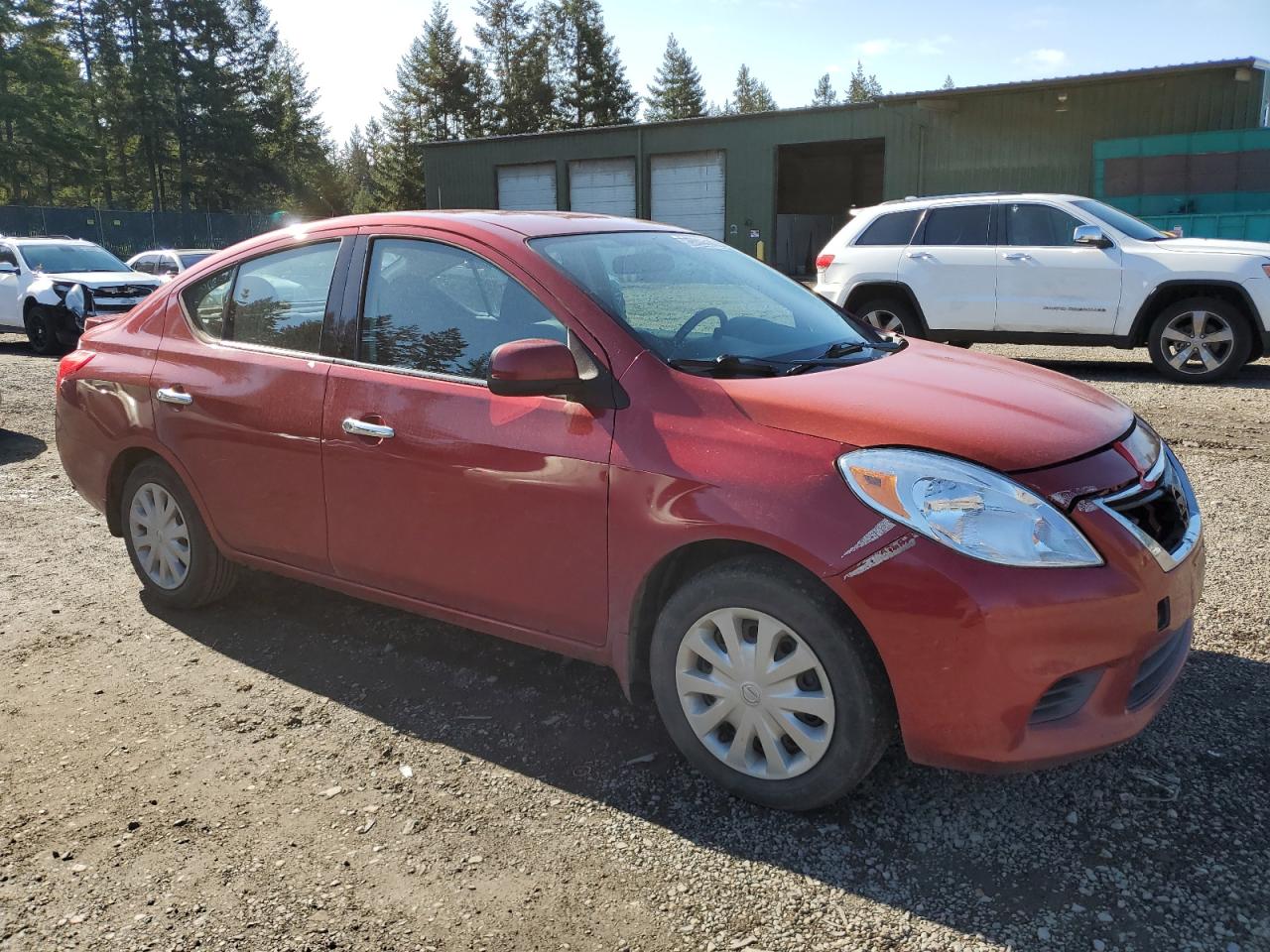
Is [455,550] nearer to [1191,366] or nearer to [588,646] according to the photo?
[588,646]

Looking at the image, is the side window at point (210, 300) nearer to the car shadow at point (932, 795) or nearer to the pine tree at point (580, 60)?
the car shadow at point (932, 795)

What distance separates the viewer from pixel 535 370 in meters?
2.97

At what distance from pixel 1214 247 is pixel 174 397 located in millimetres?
9560

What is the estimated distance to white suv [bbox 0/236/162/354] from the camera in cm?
1495

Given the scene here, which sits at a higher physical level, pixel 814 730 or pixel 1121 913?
pixel 814 730

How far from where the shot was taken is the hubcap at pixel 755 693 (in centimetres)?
271

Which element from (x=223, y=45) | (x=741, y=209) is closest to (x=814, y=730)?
(x=741, y=209)

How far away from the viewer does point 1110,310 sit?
10.4 m

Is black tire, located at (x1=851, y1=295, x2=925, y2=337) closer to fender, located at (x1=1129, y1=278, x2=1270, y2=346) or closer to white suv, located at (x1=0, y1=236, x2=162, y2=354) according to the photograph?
fender, located at (x1=1129, y1=278, x2=1270, y2=346)

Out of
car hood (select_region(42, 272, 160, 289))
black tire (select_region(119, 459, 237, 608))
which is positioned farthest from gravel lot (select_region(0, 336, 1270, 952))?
car hood (select_region(42, 272, 160, 289))

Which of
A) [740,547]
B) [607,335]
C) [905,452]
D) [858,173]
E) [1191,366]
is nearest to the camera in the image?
[905,452]

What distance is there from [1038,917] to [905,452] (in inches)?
44.9

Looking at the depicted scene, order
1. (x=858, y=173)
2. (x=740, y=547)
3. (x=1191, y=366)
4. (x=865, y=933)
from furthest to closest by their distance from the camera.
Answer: (x=858, y=173) → (x=1191, y=366) → (x=740, y=547) → (x=865, y=933)

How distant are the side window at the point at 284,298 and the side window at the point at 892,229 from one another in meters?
8.77
